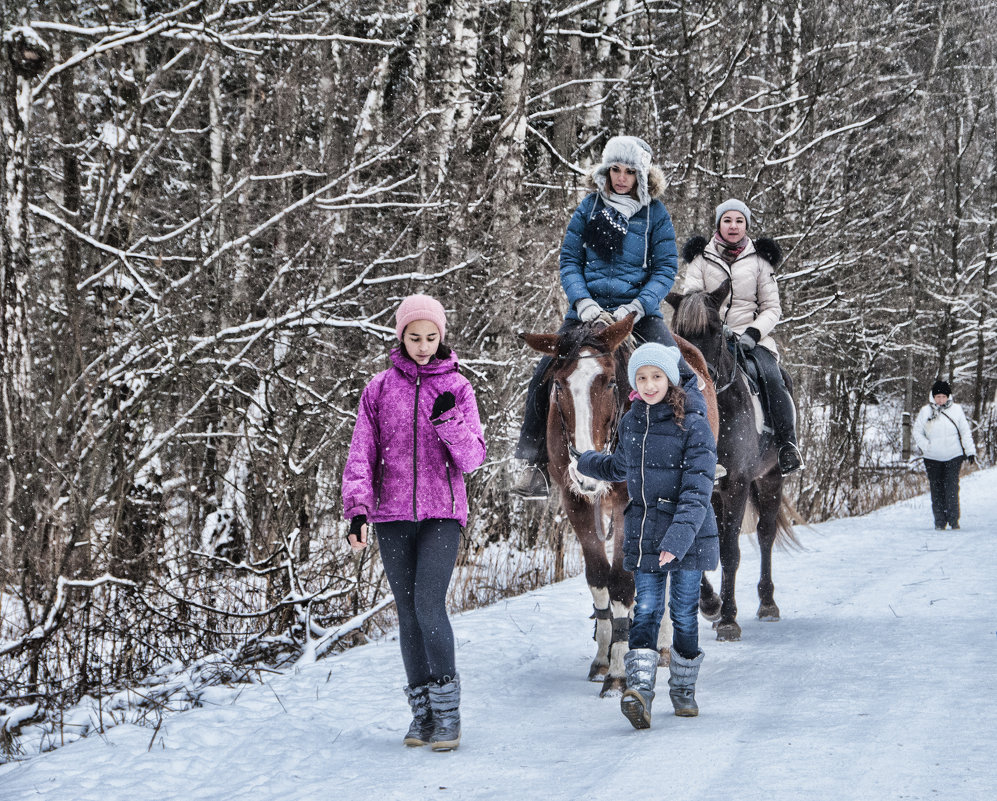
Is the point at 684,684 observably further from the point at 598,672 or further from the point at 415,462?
the point at 415,462

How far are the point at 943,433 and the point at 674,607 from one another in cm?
1060

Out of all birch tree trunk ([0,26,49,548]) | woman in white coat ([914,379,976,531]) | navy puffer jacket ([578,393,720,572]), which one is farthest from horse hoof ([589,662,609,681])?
woman in white coat ([914,379,976,531])

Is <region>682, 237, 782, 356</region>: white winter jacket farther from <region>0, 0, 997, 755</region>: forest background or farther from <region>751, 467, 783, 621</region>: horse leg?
<region>0, 0, 997, 755</region>: forest background

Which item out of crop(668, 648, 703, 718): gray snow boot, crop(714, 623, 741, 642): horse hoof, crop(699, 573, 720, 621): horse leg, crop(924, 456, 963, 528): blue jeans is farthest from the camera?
crop(924, 456, 963, 528): blue jeans

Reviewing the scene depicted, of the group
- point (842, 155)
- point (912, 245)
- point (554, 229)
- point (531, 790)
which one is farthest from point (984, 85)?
point (531, 790)

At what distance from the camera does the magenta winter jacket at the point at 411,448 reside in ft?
13.8

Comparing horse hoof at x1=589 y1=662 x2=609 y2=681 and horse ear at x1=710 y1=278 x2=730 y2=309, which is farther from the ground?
horse ear at x1=710 y1=278 x2=730 y2=309

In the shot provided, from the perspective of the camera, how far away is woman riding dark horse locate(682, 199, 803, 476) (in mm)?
7105

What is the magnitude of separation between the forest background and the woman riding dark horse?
2198mm

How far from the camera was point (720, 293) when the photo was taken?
6395mm

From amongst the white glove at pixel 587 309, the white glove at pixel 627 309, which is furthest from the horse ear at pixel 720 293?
the white glove at pixel 587 309

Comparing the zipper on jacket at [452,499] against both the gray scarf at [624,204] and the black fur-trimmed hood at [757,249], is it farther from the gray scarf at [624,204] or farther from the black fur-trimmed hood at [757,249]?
the black fur-trimmed hood at [757,249]

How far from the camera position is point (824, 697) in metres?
4.68

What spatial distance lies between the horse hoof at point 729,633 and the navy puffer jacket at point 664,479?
6.32 ft
